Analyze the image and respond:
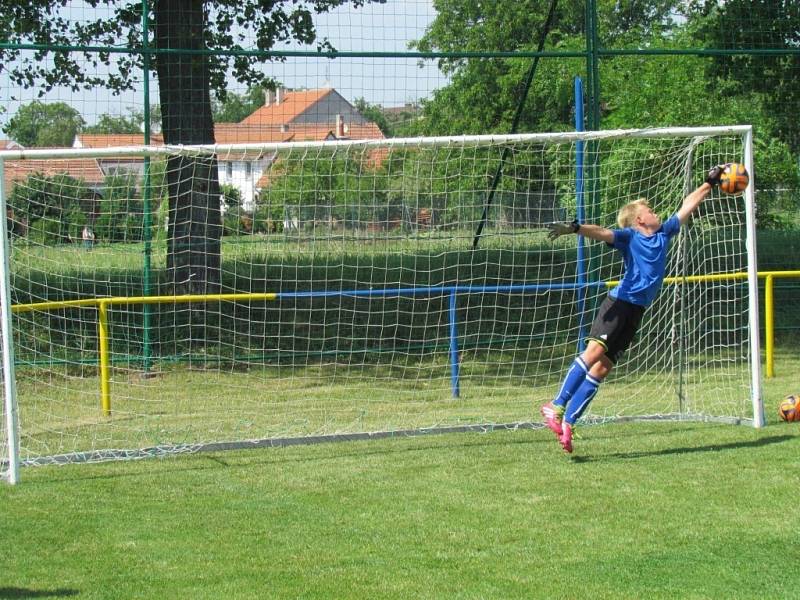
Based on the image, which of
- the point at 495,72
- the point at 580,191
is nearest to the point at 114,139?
the point at 580,191

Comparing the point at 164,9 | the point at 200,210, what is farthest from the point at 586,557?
the point at 164,9

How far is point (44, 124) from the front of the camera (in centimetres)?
1226

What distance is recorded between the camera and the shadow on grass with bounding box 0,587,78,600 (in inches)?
193

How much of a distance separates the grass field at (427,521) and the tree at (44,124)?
5325 millimetres

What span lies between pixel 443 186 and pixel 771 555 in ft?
27.0

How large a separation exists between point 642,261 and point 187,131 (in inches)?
258

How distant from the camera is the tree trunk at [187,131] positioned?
38.6 feet

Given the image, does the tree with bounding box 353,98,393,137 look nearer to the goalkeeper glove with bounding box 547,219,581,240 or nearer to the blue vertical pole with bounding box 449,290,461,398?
the blue vertical pole with bounding box 449,290,461,398

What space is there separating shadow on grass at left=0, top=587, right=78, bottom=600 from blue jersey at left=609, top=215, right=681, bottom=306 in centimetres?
458

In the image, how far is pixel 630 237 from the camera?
7.85 metres

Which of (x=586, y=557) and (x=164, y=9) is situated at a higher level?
(x=164, y=9)

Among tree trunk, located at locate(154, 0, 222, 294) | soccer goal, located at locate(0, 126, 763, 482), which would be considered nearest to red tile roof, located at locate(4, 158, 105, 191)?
soccer goal, located at locate(0, 126, 763, 482)

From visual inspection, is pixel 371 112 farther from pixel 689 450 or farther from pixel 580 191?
pixel 689 450

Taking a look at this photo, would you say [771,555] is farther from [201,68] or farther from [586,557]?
[201,68]
